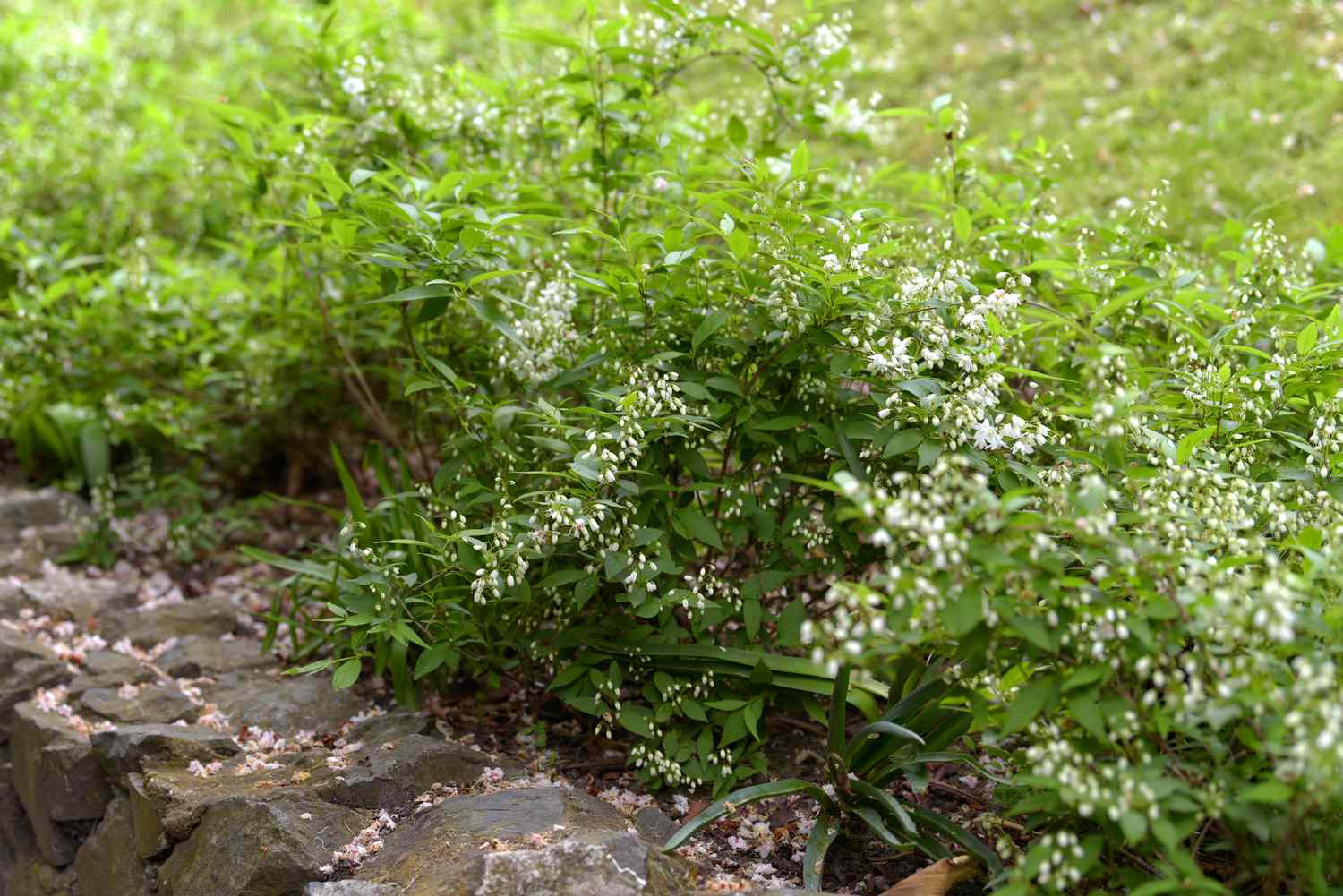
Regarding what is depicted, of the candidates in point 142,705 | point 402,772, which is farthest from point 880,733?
point 142,705

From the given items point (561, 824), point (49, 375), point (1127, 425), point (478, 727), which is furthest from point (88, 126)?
point (1127, 425)

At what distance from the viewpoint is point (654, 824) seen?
9.82ft

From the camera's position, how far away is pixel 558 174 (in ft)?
14.2

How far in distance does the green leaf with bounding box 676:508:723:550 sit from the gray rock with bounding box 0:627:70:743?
8.10ft

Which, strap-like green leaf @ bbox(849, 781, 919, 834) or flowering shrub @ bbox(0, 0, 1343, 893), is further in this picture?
strap-like green leaf @ bbox(849, 781, 919, 834)

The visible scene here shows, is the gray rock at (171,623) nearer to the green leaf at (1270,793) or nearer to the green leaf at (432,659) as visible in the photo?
the green leaf at (432,659)

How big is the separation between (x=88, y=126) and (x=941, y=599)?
20.6ft

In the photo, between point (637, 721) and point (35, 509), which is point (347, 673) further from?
point (35, 509)

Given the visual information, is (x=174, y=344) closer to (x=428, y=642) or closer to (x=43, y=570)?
(x=43, y=570)

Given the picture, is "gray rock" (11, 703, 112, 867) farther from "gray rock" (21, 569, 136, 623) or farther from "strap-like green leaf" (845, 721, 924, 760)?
"strap-like green leaf" (845, 721, 924, 760)

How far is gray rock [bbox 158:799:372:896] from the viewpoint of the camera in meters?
2.83

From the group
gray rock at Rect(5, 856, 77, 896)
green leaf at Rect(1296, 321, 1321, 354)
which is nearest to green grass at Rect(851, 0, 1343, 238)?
green leaf at Rect(1296, 321, 1321, 354)

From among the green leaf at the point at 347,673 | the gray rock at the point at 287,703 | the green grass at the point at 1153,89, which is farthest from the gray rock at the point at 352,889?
the green grass at the point at 1153,89

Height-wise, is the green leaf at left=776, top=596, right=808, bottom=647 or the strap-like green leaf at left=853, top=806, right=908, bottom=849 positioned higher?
the green leaf at left=776, top=596, right=808, bottom=647
